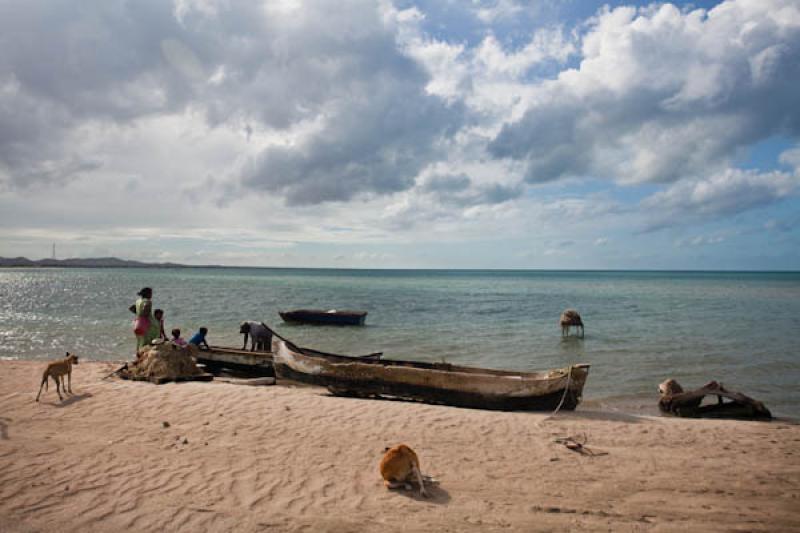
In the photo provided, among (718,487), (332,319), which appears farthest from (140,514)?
(332,319)

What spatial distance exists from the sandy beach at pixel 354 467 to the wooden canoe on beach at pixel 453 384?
1.25 ft

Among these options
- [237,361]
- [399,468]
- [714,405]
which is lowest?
[714,405]

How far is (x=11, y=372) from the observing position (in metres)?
10.4

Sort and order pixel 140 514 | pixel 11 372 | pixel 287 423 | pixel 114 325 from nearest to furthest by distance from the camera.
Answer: pixel 140 514 → pixel 287 423 → pixel 11 372 → pixel 114 325

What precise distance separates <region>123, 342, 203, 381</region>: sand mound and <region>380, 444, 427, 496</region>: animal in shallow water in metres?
6.00

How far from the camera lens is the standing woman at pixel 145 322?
10.2 metres

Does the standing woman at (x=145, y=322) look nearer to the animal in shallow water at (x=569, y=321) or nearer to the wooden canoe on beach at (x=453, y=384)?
the wooden canoe on beach at (x=453, y=384)

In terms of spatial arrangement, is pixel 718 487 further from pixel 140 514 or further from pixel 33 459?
pixel 33 459

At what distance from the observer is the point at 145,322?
1039cm

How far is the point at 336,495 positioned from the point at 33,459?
3669 mm

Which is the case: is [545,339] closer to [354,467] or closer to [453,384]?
[453,384]

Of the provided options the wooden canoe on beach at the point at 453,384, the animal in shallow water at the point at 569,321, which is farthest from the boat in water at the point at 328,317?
the wooden canoe on beach at the point at 453,384

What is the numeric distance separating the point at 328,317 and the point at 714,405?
59.8 ft

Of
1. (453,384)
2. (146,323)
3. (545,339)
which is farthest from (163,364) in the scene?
(545,339)
